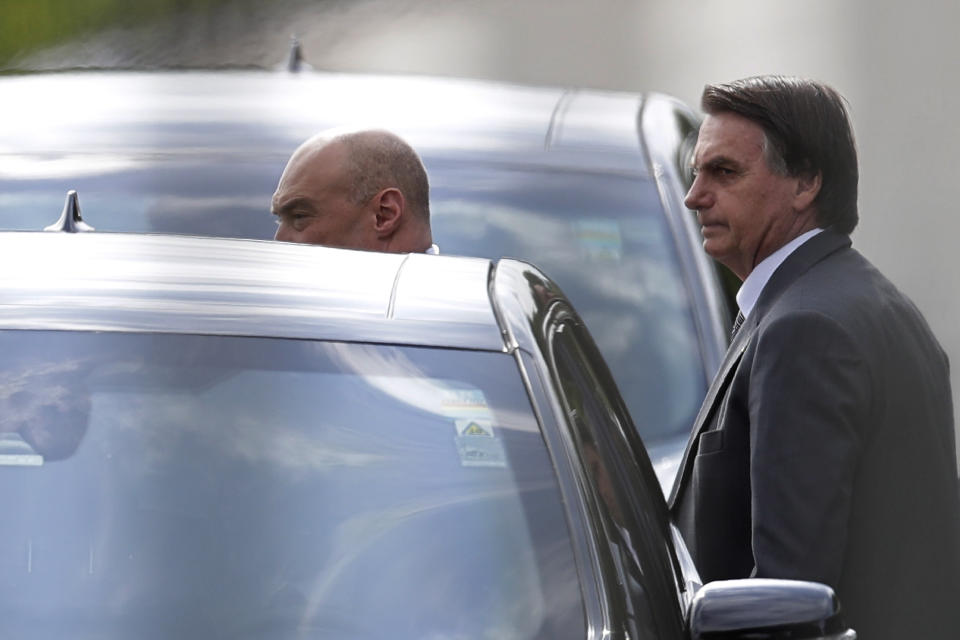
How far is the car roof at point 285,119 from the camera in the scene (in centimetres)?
476

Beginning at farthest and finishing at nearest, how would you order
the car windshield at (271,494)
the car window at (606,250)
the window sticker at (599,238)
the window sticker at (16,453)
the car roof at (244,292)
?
the window sticker at (599,238), the car window at (606,250), the car roof at (244,292), the window sticker at (16,453), the car windshield at (271,494)

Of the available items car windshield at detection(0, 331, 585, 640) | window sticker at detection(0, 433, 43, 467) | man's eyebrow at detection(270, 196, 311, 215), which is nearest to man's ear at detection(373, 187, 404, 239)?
man's eyebrow at detection(270, 196, 311, 215)

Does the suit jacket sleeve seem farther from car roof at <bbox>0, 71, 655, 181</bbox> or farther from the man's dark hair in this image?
car roof at <bbox>0, 71, 655, 181</bbox>

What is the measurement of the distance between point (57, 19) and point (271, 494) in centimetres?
243

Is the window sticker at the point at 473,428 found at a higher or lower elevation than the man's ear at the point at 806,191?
lower

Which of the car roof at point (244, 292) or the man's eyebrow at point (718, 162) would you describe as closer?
the car roof at point (244, 292)

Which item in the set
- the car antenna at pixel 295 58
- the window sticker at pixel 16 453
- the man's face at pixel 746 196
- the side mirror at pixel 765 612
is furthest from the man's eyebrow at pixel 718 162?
the car antenna at pixel 295 58

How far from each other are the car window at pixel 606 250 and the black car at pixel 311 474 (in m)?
1.40

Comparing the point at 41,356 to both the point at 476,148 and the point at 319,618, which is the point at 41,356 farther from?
the point at 476,148

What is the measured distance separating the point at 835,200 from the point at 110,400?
4.10 feet

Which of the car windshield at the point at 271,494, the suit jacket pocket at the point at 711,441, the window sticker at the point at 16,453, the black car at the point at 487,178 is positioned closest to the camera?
the car windshield at the point at 271,494

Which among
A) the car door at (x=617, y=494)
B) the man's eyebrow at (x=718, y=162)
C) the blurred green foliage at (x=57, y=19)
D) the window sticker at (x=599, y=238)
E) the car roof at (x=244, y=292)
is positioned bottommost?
the car door at (x=617, y=494)

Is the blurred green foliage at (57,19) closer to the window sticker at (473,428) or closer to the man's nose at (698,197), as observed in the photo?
the man's nose at (698,197)

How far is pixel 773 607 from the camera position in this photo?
245 cm
